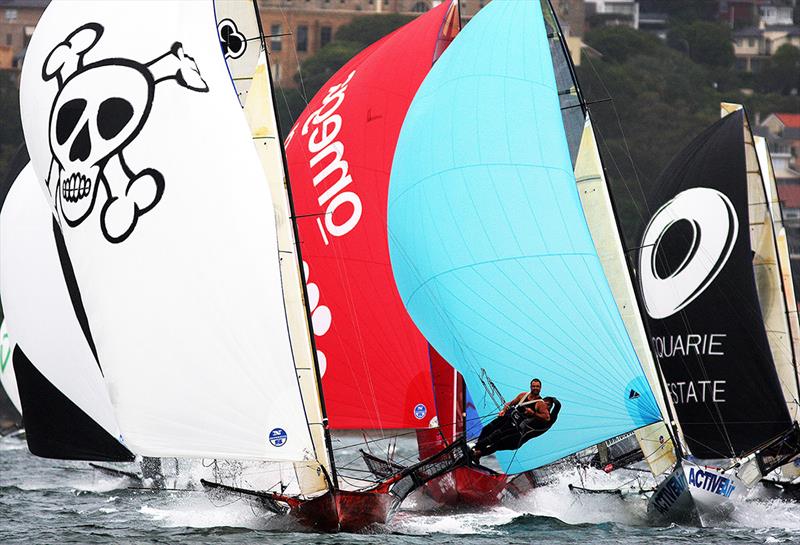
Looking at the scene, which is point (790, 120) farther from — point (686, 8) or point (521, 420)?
point (521, 420)

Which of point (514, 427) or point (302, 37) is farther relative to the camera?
point (302, 37)

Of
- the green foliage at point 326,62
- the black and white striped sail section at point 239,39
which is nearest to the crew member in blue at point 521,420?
the black and white striped sail section at point 239,39

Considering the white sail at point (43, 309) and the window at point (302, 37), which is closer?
the white sail at point (43, 309)

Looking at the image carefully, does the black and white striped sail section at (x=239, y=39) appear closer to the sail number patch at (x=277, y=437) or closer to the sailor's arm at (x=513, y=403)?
the sail number patch at (x=277, y=437)

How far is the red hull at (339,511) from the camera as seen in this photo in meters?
11.8

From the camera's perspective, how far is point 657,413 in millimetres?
12352

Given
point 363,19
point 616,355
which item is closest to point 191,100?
point 616,355

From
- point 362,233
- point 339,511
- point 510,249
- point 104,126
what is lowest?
point 339,511

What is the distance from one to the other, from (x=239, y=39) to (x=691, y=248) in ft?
16.5

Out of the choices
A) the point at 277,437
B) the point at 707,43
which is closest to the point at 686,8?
the point at 707,43

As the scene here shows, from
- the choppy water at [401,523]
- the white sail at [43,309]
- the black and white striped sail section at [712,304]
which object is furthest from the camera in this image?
the white sail at [43,309]

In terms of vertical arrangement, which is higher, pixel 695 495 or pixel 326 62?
pixel 326 62

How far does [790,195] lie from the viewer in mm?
70688

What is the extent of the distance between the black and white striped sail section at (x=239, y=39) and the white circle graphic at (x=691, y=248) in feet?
13.7
